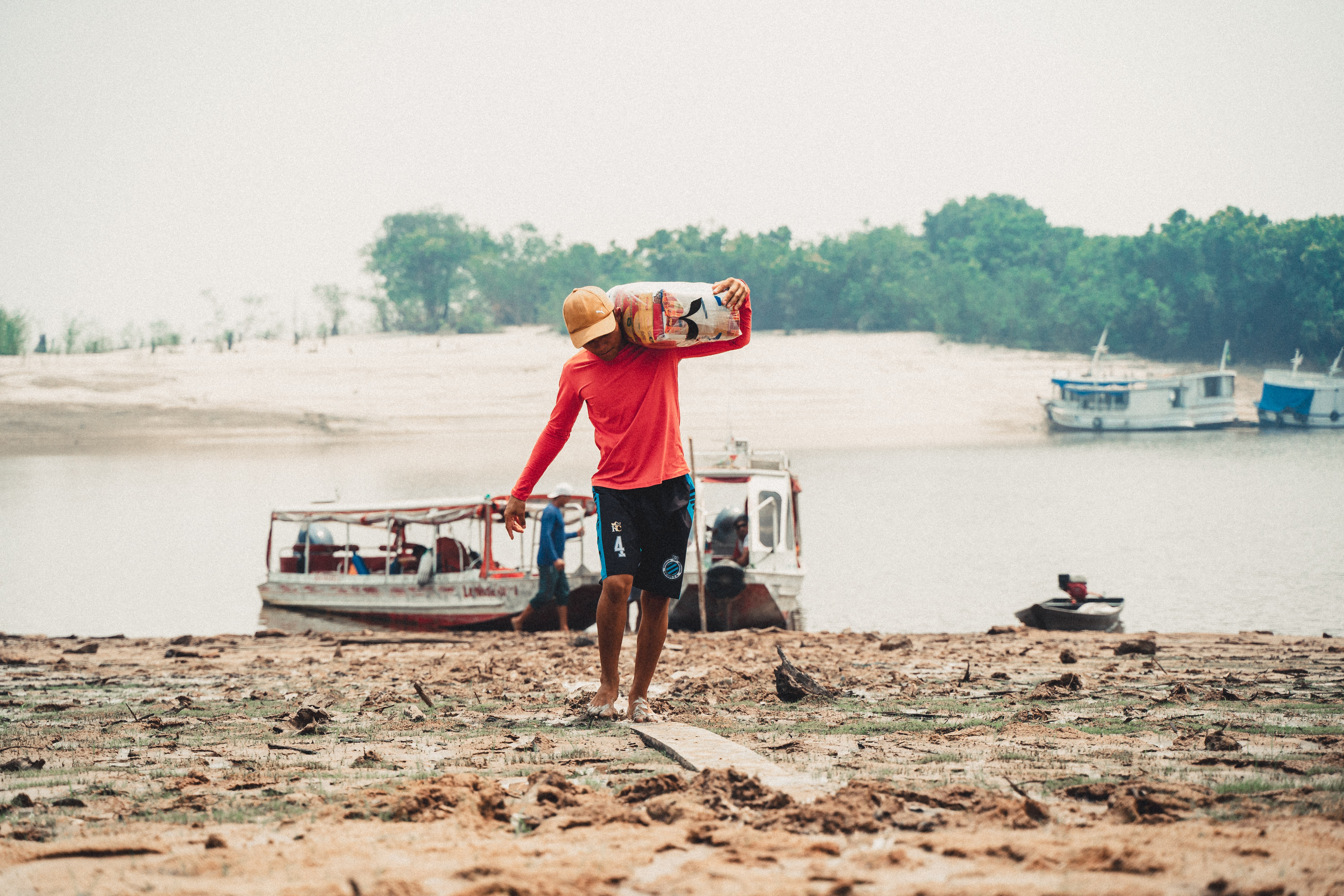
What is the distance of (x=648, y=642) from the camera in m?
5.32

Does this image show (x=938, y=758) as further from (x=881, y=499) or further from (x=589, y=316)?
(x=881, y=499)

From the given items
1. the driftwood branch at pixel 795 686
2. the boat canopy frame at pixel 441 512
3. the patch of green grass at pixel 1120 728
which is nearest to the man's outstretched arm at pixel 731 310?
the driftwood branch at pixel 795 686

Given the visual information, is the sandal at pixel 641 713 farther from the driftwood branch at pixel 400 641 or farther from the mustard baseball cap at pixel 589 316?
the driftwood branch at pixel 400 641

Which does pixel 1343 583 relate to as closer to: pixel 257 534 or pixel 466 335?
pixel 257 534

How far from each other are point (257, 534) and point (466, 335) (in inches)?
1600

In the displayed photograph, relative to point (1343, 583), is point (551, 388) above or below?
above

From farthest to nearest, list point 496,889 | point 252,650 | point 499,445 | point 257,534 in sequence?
1. point 499,445
2. point 257,534
3. point 252,650
4. point 496,889

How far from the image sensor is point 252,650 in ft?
37.2

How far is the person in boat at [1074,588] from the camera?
540 inches

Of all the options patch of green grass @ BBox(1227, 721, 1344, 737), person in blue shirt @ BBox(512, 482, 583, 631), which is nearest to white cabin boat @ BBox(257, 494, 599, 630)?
person in blue shirt @ BBox(512, 482, 583, 631)

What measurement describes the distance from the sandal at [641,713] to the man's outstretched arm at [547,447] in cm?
106

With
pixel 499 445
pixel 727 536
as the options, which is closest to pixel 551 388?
pixel 499 445

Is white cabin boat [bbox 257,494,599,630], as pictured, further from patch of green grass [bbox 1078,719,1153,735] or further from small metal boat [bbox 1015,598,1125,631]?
patch of green grass [bbox 1078,719,1153,735]

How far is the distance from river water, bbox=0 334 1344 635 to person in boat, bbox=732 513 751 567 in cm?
250
